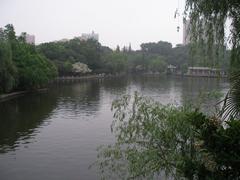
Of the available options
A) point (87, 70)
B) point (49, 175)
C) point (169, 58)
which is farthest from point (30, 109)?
point (169, 58)

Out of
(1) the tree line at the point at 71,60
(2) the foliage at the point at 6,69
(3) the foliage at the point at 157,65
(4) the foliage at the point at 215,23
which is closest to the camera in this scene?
(4) the foliage at the point at 215,23

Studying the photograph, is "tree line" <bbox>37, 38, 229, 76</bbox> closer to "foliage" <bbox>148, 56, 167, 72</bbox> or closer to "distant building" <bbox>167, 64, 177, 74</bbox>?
"foliage" <bbox>148, 56, 167, 72</bbox>

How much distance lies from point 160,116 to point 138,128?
0.79 meters

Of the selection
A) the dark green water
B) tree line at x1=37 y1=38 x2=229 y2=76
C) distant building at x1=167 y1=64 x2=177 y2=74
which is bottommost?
the dark green water

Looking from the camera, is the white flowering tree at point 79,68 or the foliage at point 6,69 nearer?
the foliage at point 6,69

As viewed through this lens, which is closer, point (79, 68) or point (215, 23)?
point (215, 23)

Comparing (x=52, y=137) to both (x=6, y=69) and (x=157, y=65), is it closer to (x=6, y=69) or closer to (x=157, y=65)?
(x=6, y=69)

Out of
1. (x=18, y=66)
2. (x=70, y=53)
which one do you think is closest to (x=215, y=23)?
(x=18, y=66)

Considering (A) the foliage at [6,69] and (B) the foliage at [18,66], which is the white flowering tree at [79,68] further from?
(A) the foliage at [6,69]

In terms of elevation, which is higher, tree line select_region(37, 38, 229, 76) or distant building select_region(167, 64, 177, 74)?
tree line select_region(37, 38, 229, 76)

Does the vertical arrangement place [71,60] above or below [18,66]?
above

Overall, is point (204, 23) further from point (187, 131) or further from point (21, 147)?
point (21, 147)

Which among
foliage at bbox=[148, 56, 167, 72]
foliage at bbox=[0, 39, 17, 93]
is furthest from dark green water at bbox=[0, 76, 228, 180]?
foliage at bbox=[148, 56, 167, 72]

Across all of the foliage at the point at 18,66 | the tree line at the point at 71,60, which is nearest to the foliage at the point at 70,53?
the tree line at the point at 71,60
